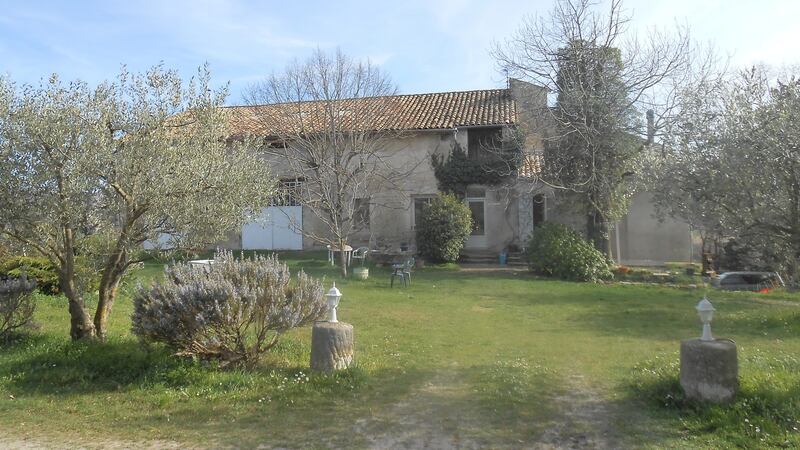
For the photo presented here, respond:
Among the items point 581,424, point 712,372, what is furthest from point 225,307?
point 712,372

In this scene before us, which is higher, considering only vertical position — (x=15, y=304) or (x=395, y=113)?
(x=395, y=113)

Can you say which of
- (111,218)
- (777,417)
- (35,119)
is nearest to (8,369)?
(111,218)

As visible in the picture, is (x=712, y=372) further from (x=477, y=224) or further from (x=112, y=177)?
(x=477, y=224)

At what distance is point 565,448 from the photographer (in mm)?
5055

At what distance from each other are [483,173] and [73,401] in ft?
59.4

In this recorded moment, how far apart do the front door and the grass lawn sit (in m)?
12.8

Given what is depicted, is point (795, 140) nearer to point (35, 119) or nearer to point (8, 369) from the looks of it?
point (35, 119)

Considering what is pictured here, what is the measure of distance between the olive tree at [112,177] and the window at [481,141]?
1568 cm

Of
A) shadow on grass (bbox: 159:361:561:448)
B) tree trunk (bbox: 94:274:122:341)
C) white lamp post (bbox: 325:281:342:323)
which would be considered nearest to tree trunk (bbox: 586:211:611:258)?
shadow on grass (bbox: 159:361:561:448)

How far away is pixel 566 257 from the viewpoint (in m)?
18.5

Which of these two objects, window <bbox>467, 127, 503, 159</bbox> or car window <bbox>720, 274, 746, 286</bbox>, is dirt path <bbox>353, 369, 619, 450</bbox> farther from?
window <bbox>467, 127, 503, 159</bbox>

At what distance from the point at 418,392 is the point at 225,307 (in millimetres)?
2315

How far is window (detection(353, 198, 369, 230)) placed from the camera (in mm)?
21816

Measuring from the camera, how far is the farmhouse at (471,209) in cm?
2283
